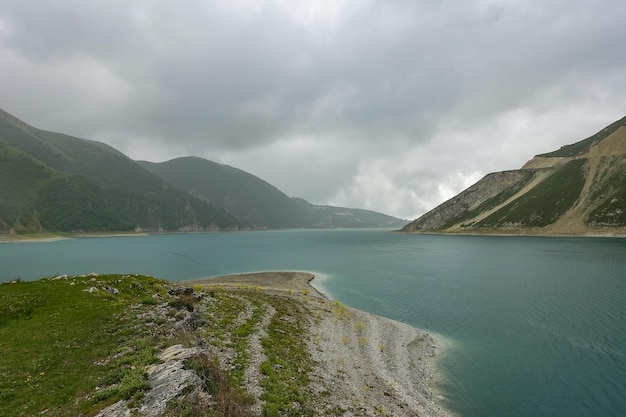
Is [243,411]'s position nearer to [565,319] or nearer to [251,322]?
[251,322]

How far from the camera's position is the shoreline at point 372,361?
2498 cm

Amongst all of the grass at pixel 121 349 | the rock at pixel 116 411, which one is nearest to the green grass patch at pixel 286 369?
the grass at pixel 121 349

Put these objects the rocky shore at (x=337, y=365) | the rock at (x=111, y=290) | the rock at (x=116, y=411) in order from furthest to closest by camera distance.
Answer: the rock at (x=111, y=290) < the rocky shore at (x=337, y=365) < the rock at (x=116, y=411)

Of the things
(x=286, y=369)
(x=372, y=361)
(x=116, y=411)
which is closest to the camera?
(x=116, y=411)

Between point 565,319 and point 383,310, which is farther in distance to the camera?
point 383,310

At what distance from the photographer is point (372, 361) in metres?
34.1

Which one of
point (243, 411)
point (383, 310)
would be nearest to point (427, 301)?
point (383, 310)

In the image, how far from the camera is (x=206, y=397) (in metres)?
15.7

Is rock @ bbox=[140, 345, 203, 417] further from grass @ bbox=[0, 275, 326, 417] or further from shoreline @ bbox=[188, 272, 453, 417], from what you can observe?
shoreline @ bbox=[188, 272, 453, 417]

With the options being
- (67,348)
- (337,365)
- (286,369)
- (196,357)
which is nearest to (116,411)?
(196,357)

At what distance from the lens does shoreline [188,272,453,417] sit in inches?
984

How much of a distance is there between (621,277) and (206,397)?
95122 mm

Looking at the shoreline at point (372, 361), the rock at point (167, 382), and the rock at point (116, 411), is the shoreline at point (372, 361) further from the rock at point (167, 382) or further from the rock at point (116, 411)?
the rock at point (116, 411)

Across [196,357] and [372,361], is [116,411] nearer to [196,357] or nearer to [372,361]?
[196,357]
